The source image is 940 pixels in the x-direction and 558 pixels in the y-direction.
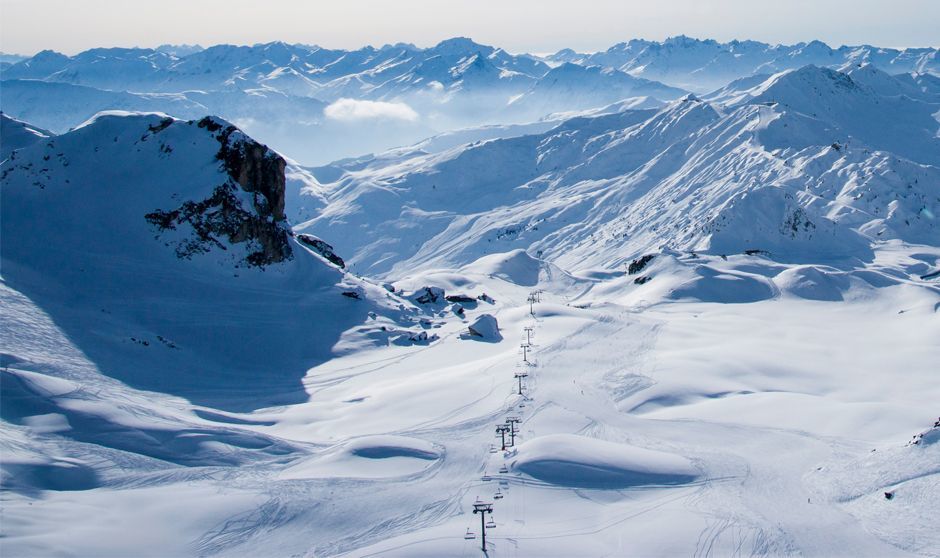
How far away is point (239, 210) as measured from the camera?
202 feet

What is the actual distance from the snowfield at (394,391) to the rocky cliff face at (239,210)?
20 cm

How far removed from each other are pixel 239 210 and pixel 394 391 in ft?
90.6

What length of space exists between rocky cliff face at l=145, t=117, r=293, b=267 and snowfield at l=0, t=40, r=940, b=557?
0.20m

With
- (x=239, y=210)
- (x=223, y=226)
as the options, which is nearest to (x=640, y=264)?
(x=239, y=210)

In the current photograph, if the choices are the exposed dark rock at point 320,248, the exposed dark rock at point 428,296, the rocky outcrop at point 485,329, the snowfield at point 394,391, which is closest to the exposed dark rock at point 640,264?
the snowfield at point 394,391

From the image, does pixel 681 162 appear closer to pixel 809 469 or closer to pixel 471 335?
pixel 471 335

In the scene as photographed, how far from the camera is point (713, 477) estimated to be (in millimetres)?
28344

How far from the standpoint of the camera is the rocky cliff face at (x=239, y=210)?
59031 millimetres

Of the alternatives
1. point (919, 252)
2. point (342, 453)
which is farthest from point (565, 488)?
point (919, 252)

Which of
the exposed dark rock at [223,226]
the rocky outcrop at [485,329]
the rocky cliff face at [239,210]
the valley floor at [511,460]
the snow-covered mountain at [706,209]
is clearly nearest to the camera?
the valley floor at [511,460]

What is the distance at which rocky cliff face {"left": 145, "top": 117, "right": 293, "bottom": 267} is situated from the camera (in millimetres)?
59031

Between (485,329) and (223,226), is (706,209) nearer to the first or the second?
(485,329)

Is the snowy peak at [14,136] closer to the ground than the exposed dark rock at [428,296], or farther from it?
farther from it

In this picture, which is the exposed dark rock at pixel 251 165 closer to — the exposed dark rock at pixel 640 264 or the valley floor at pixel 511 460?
the valley floor at pixel 511 460
